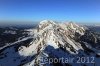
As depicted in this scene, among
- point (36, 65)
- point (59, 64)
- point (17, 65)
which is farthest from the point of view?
point (17, 65)

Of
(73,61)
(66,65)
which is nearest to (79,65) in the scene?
(73,61)

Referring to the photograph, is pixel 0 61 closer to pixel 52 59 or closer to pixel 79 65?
pixel 52 59

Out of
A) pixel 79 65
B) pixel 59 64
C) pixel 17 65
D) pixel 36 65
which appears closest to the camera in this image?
pixel 36 65

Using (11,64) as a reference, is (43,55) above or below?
above

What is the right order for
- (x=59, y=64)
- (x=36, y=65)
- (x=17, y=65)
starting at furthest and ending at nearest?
(x=17, y=65)
(x=59, y=64)
(x=36, y=65)

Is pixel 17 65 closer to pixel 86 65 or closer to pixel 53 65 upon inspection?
pixel 53 65

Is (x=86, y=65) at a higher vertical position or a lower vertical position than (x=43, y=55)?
lower

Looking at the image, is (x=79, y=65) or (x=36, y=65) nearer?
(x=36, y=65)

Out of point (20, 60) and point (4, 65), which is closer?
point (4, 65)

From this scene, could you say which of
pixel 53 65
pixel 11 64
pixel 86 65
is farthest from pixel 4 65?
pixel 86 65
